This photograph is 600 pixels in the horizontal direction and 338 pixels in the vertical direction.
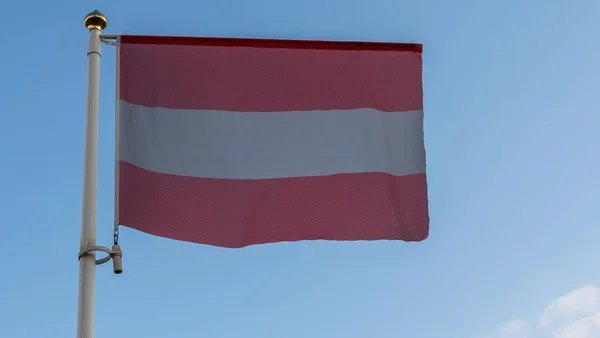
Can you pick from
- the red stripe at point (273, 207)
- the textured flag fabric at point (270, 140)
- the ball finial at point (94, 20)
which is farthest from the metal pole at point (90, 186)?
the red stripe at point (273, 207)

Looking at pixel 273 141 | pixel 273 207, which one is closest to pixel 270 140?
pixel 273 141

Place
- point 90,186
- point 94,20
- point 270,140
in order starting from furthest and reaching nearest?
point 270,140
point 94,20
point 90,186

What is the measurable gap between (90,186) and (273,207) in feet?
6.22

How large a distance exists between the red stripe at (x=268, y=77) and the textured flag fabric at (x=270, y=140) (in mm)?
11

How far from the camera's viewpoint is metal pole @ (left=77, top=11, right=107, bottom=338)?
27.0ft

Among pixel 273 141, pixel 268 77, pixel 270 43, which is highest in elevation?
pixel 270 43

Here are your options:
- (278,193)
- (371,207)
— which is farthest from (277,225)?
(371,207)

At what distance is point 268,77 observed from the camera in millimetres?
10312

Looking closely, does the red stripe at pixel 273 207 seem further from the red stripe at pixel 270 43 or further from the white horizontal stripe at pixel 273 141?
the red stripe at pixel 270 43

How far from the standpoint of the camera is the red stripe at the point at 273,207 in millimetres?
9352

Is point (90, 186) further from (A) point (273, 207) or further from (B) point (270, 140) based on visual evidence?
(B) point (270, 140)

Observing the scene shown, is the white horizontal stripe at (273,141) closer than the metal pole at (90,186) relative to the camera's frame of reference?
No

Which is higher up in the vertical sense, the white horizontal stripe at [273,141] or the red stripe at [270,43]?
the red stripe at [270,43]

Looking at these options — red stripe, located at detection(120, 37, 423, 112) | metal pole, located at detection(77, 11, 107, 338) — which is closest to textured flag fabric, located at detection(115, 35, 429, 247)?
red stripe, located at detection(120, 37, 423, 112)
